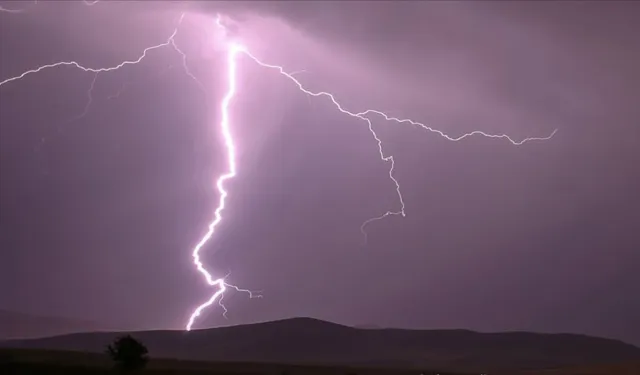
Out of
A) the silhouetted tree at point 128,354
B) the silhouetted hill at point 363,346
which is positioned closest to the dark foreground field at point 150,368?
the silhouetted tree at point 128,354

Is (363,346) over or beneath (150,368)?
over

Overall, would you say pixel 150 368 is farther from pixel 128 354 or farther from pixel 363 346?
pixel 363 346

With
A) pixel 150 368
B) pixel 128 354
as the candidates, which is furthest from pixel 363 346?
pixel 128 354

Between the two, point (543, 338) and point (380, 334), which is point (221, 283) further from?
point (543, 338)

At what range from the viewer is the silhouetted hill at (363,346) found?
2418 inches

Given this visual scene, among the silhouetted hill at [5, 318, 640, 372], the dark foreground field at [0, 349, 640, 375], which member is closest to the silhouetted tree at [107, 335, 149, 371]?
the dark foreground field at [0, 349, 640, 375]

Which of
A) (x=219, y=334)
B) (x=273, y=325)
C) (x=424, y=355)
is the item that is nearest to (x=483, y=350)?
(x=424, y=355)

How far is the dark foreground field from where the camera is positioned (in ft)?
79.5

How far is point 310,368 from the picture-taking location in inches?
1302

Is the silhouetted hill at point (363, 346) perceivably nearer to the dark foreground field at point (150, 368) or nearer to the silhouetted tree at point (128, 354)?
the dark foreground field at point (150, 368)

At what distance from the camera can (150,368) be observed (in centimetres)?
2745

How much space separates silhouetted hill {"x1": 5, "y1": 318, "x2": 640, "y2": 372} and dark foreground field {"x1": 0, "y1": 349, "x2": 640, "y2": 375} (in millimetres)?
20585

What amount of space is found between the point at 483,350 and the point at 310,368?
42.2m

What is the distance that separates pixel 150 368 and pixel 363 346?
44.2 m
